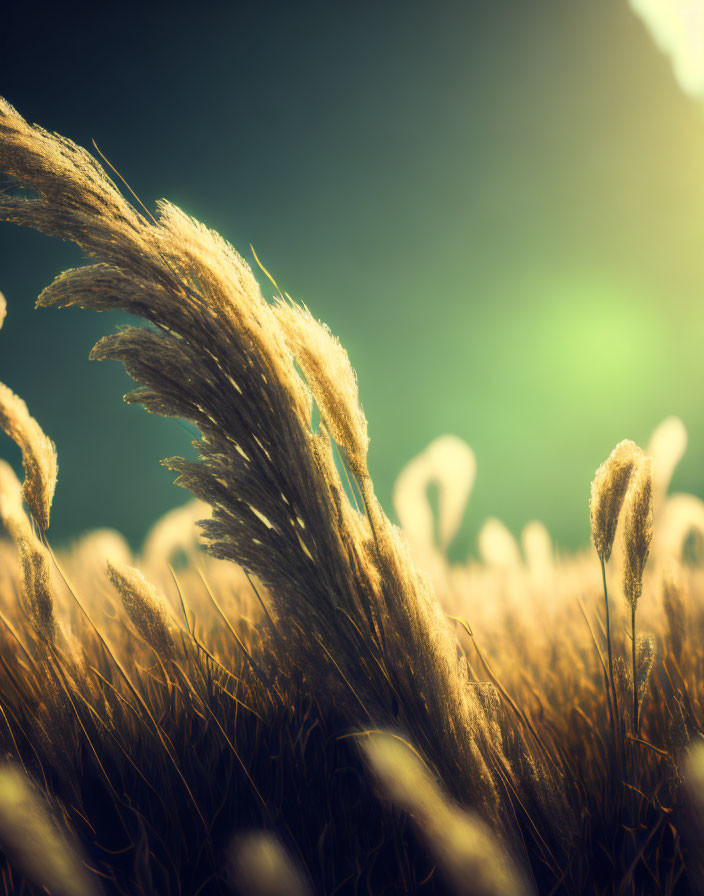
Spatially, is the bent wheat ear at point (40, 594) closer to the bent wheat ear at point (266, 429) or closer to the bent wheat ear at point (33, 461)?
the bent wheat ear at point (33, 461)

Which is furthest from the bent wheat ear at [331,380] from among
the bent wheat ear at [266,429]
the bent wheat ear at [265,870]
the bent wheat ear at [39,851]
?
the bent wheat ear at [39,851]

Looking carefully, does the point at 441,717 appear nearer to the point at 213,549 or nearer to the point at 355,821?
the point at 355,821

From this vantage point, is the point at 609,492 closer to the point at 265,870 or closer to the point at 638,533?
the point at 638,533

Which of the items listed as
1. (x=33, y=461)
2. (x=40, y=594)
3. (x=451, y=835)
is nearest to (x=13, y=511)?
(x=33, y=461)

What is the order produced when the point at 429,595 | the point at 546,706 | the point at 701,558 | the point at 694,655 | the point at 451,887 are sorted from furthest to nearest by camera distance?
the point at 701,558, the point at 694,655, the point at 546,706, the point at 429,595, the point at 451,887

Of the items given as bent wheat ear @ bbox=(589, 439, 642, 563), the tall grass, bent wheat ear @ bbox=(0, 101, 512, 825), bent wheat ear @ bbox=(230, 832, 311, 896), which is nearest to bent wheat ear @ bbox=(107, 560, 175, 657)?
the tall grass

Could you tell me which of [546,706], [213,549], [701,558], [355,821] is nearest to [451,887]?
[355,821]

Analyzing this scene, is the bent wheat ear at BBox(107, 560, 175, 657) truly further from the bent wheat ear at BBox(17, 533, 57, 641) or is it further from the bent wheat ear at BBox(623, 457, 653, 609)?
the bent wheat ear at BBox(623, 457, 653, 609)
